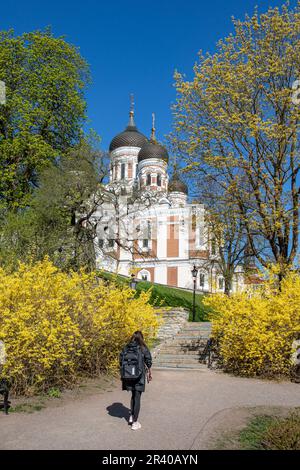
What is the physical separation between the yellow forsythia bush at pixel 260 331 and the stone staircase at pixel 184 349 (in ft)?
5.32

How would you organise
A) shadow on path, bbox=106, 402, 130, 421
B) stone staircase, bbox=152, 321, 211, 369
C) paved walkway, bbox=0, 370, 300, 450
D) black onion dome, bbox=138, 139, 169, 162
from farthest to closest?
black onion dome, bbox=138, 139, 169, 162 → stone staircase, bbox=152, 321, 211, 369 → shadow on path, bbox=106, 402, 130, 421 → paved walkway, bbox=0, 370, 300, 450

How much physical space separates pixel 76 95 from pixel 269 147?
15.2 meters

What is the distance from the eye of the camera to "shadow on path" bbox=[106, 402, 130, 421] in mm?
7895

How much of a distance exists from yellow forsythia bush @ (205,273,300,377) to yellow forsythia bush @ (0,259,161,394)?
10.0ft

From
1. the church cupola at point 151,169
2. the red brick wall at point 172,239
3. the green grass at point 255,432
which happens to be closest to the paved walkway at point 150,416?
the green grass at point 255,432

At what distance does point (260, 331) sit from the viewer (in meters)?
11.9

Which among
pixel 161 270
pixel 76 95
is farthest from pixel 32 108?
pixel 161 270

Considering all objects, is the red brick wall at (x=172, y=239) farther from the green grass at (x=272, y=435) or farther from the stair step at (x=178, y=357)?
the green grass at (x=272, y=435)

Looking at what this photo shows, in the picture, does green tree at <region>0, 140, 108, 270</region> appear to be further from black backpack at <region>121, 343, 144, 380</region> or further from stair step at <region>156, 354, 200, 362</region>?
black backpack at <region>121, 343, 144, 380</region>

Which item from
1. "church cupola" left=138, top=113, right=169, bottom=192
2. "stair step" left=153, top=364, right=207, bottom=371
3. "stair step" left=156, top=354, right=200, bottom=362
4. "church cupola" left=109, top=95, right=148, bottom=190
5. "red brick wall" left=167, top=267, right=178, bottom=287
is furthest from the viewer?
"church cupola" left=109, top=95, right=148, bottom=190

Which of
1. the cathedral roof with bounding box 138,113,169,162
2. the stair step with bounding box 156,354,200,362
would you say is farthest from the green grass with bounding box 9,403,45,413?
the cathedral roof with bounding box 138,113,169,162

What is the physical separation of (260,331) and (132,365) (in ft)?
19.4

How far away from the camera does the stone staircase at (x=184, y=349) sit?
14284 millimetres
